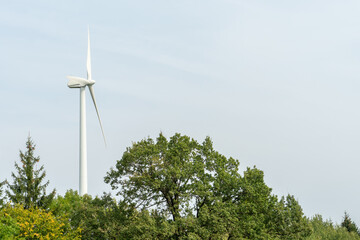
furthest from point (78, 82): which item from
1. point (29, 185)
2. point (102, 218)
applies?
point (102, 218)

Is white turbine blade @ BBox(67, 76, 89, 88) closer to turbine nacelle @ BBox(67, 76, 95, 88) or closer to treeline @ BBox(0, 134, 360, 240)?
turbine nacelle @ BBox(67, 76, 95, 88)

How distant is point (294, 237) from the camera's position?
139ft

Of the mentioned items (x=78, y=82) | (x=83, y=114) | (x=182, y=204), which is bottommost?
(x=182, y=204)

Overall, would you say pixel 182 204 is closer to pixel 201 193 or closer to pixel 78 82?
pixel 201 193

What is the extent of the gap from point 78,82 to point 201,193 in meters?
40.2

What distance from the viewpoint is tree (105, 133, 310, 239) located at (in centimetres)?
3994

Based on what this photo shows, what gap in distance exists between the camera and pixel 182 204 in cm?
4081

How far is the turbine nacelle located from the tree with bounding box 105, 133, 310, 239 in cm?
3419

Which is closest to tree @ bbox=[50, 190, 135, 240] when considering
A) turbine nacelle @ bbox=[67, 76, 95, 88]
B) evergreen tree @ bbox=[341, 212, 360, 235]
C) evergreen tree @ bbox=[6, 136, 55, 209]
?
evergreen tree @ bbox=[6, 136, 55, 209]

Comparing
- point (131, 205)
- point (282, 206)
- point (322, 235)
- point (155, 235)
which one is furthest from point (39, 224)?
point (322, 235)

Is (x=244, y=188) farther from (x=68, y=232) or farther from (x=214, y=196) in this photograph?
(x=68, y=232)

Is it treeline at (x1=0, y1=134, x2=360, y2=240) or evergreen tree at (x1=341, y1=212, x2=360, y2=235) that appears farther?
evergreen tree at (x1=341, y1=212, x2=360, y2=235)

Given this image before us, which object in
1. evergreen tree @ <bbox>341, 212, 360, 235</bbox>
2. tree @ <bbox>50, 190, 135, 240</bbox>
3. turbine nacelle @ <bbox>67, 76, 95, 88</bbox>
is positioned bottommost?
tree @ <bbox>50, 190, 135, 240</bbox>

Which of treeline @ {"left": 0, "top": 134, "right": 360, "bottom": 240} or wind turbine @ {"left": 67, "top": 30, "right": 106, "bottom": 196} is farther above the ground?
wind turbine @ {"left": 67, "top": 30, "right": 106, "bottom": 196}
